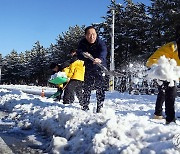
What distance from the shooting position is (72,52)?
1107cm

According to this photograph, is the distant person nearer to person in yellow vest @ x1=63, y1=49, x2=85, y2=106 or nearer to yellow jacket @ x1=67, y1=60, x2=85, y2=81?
person in yellow vest @ x1=63, y1=49, x2=85, y2=106

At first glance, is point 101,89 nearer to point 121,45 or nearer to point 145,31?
point 145,31

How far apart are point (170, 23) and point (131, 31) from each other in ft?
35.9

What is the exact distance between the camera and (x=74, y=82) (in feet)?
35.8

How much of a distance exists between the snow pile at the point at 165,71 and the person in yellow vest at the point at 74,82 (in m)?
4.58

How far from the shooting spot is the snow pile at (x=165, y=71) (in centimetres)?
598

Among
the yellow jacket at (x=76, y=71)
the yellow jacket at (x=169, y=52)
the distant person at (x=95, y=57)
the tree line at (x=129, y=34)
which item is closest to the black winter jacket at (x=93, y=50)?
the distant person at (x=95, y=57)

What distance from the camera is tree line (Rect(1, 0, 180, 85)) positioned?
3653cm

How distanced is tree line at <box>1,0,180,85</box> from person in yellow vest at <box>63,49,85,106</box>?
21608 millimetres

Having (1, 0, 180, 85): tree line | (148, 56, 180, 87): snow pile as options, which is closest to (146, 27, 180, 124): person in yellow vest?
(148, 56, 180, 87): snow pile

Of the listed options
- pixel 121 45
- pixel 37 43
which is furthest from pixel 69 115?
pixel 37 43

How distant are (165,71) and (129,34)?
41870 mm

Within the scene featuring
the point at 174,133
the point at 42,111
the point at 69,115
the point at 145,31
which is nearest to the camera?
the point at 174,133

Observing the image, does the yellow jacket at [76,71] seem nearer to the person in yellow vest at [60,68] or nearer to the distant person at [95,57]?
the person in yellow vest at [60,68]
